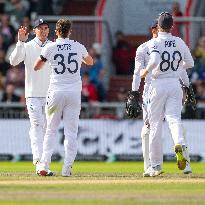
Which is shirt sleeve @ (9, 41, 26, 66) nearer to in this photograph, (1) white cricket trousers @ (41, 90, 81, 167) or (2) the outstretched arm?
(2) the outstretched arm

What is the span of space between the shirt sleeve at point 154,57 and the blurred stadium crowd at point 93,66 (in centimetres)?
852

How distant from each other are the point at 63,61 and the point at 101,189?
3108mm

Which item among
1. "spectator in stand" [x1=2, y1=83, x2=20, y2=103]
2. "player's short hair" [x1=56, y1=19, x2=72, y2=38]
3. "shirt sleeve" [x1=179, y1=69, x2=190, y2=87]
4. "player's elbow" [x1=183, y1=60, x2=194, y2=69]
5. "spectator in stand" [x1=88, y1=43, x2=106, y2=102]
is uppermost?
"player's short hair" [x1=56, y1=19, x2=72, y2=38]

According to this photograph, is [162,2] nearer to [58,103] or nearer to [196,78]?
[196,78]

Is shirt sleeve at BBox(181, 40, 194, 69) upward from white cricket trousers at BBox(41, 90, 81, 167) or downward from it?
upward

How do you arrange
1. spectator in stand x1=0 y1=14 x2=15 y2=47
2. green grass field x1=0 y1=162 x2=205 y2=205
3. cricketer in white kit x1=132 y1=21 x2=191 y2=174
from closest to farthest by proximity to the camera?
green grass field x1=0 y1=162 x2=205 y2=205, cricketer in white kit x1=132 y1=21 x2=191 y2=174, spectator in stand x1=0 y1=14 x2=15 y2=47

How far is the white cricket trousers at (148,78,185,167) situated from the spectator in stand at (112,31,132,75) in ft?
39.0

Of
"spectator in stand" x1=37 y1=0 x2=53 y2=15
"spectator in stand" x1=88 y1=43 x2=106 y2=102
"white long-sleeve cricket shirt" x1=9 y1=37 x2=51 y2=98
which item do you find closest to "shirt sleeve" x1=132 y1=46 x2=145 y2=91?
"white long-sleeve cricket shirt" x1=9 y1=37 x2=51 y2=98

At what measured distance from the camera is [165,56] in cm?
1883

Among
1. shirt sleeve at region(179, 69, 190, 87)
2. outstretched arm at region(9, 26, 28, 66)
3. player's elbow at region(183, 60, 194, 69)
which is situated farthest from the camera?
outstretched arm at region(9, 26, 28, 66)

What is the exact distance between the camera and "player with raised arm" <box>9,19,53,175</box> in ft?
66.4

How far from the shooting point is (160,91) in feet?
61.9

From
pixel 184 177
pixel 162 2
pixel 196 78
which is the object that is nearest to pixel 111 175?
pixel 184 177

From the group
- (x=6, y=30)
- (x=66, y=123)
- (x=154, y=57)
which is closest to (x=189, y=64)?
(x=154, y=57)
